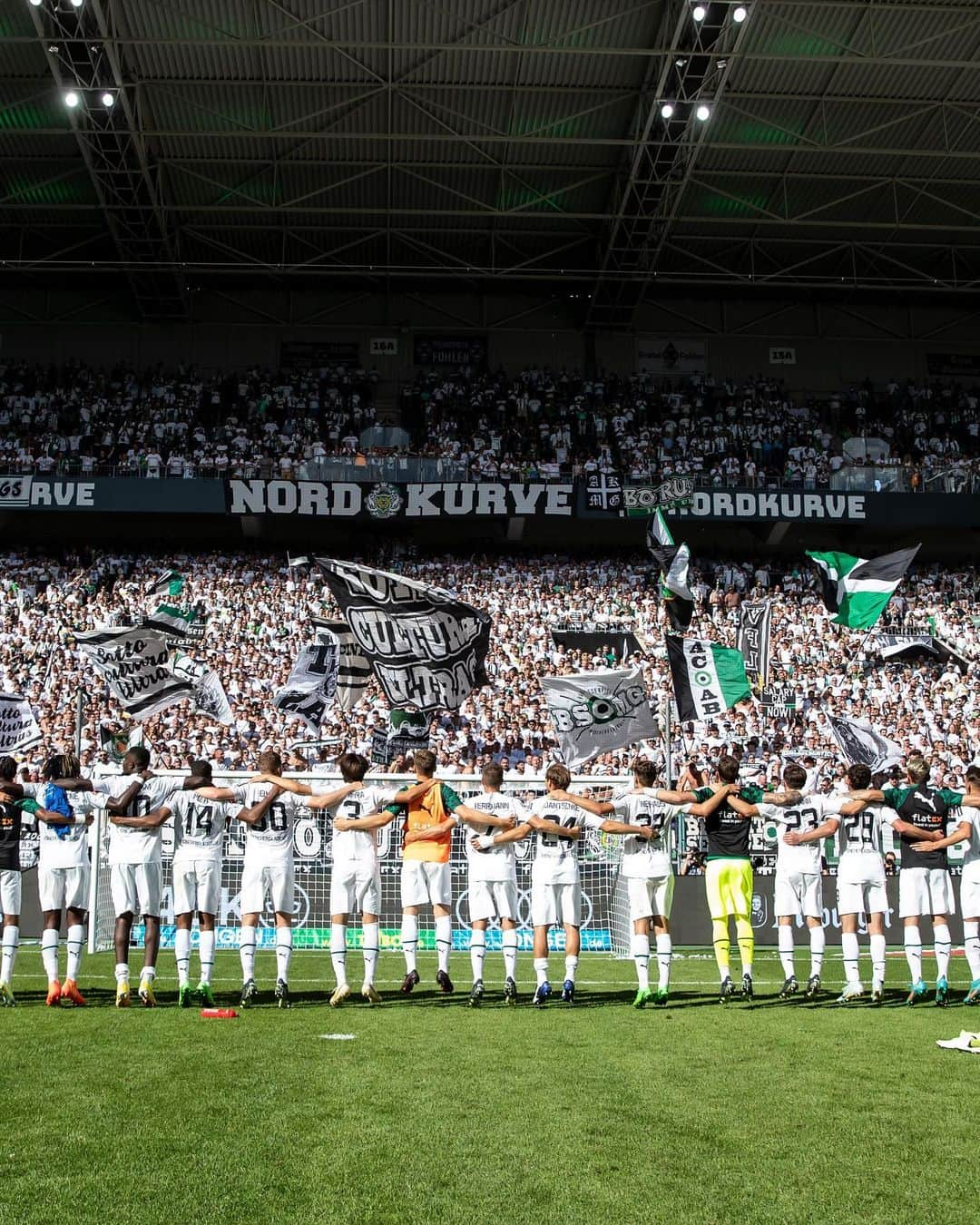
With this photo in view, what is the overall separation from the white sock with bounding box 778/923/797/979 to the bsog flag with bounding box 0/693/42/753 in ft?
41.8

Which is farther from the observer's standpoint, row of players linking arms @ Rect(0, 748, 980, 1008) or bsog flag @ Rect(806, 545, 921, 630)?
bsog flag @ Rect(806, 545, 921, 630)

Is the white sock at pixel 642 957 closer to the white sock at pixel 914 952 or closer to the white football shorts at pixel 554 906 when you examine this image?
the white football shorts at pixel 554 906

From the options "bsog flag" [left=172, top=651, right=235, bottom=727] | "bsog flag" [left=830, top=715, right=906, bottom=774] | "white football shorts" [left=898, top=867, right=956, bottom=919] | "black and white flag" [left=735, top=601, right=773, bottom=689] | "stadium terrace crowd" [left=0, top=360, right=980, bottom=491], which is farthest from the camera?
"stadium terrace crowd" [left=0, top=360, right=980, bottom=491]

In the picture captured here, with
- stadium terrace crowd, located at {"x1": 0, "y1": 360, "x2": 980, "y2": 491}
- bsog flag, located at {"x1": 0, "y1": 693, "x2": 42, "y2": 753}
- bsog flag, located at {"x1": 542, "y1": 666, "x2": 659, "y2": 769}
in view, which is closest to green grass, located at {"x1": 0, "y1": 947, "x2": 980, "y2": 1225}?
bsog flag, located at {"x1": 542, "y1": 666, "x2": 659, "y2": 769}

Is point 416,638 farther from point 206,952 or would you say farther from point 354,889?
point 206,952

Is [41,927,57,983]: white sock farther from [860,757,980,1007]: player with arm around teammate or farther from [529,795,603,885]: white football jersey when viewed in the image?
[860,757,980,1007]: player with arm around teammate

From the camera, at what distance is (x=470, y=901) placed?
41.9 ft

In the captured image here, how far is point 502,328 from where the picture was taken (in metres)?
46.0

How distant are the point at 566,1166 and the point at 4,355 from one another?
4451cm

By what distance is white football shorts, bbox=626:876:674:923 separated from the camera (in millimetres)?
12438

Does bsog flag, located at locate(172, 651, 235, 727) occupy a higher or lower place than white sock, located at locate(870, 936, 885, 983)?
higher

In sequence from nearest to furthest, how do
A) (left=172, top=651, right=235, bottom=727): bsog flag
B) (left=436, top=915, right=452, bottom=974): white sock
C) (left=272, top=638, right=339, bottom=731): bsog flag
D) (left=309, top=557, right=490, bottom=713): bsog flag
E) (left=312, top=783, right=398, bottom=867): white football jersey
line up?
(left=312, top=783, right=398, bottom=867): white football jersey
(left=436, top=915, right=452, bottom=974): white sock
(left=309, top=557, right=490, bottom=713): bsog flag
(left=272, top=638, right=339, bottom=731): bsog flag
(left=172, top=651, right=235, bottom=727): bsog flag

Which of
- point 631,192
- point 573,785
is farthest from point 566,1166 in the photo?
point 631,192

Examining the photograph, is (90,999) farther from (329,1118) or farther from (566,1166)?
(566,1166)
